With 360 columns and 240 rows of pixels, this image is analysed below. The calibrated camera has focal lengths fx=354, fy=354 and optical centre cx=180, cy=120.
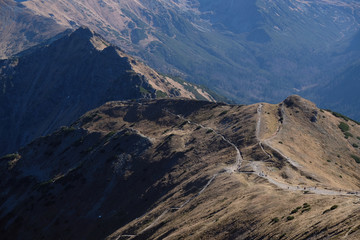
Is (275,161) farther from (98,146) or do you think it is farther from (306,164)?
(98,146)

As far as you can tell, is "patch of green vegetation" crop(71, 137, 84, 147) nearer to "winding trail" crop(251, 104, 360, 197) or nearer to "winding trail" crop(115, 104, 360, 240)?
"winding trail" crop(115, 104, 360, 240)

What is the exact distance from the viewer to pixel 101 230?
10362 cm

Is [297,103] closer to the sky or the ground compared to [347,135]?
closer to the ground

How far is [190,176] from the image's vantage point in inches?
4237

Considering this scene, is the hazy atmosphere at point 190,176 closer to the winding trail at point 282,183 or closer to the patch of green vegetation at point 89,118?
the winding trail at point 282,183

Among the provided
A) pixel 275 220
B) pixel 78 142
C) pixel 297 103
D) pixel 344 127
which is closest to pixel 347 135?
pixel 344 127

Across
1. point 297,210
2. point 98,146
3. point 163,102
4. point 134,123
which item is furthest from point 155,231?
point 163,102

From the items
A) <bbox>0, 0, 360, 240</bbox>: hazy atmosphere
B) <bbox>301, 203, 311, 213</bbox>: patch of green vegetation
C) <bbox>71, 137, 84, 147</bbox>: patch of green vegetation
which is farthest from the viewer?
<bbox>71, 137, 84, 147</bbox>: patch of green vegetation

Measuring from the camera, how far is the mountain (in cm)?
6588

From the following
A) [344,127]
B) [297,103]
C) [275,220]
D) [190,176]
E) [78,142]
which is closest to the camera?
[275,220]

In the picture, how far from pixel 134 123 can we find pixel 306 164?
89.6 metres

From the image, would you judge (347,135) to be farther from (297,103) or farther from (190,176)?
(190,176)

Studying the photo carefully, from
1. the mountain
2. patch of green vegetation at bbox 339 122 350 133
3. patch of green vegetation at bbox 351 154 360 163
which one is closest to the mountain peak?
the mountain

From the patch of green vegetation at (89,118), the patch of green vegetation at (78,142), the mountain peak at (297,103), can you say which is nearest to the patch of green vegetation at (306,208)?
the mountain peak at (297,103)
